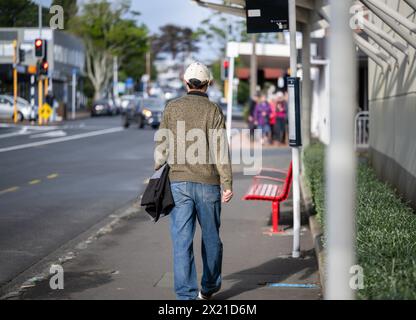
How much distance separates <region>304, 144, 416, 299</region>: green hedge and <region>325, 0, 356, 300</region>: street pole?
1.58m

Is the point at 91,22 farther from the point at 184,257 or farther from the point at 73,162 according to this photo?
the point at 184,257

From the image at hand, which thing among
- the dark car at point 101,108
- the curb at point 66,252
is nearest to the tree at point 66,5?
the curb at point 66,252

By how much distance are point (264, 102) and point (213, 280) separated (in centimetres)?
2613

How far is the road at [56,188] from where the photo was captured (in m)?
10.6

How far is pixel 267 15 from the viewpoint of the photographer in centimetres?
973

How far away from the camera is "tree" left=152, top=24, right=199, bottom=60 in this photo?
151 metres

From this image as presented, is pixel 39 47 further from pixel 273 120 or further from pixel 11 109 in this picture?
pixel 11 109

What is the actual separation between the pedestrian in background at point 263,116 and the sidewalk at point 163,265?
1979 cm

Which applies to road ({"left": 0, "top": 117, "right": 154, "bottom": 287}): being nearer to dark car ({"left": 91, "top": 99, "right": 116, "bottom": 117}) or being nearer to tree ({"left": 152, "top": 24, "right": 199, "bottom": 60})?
dark car ({"left": 91, "top": 99, "right": 116, "bottom": 117})

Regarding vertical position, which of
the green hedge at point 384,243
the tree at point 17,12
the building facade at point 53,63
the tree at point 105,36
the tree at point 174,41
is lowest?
the green hedge at point 384,243

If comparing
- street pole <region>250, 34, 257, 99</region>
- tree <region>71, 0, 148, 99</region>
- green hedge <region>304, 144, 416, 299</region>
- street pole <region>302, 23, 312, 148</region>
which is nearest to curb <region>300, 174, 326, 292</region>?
green hedge <region>304, 144, 416, 299</region>

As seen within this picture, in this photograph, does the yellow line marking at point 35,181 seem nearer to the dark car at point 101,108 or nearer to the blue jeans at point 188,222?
the blue jeans at point 188,222

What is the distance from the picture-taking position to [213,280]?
7.10m
